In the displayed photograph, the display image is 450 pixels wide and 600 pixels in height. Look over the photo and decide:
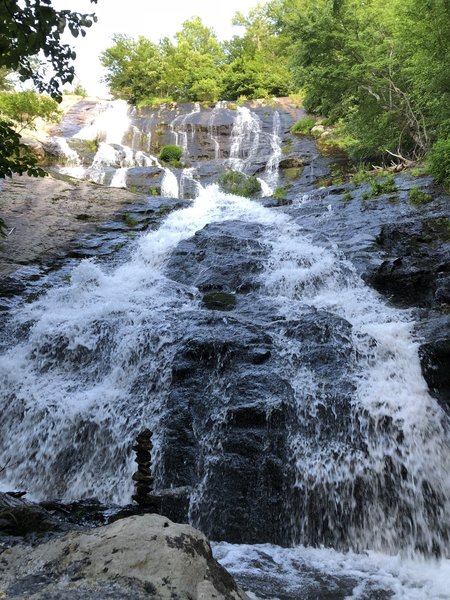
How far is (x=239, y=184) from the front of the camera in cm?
1953

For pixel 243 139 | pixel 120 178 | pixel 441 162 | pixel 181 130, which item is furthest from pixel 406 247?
pixel 181 130

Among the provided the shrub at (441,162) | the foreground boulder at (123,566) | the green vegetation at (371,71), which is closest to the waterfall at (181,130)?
the green vegetation at (371,71)

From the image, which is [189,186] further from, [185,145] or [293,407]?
[293,407]

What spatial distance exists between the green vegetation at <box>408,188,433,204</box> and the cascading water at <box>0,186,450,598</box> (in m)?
3.94

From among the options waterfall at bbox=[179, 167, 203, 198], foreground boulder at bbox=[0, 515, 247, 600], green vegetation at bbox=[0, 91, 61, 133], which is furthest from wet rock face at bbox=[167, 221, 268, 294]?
green vegetation at bbox=[0, 91, 61, 133]

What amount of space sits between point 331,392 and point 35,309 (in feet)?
20.8

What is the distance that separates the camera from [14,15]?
118 inches

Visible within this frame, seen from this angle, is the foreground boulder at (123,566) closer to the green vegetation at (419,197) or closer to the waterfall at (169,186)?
the green vegetation at (419,197)

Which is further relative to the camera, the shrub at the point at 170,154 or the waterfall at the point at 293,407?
the shrub at the point at 170,154

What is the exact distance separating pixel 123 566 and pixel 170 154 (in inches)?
932

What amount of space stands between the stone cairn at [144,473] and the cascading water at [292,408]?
158 cm

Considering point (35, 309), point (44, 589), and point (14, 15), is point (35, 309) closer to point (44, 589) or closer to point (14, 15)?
point (14, 15)

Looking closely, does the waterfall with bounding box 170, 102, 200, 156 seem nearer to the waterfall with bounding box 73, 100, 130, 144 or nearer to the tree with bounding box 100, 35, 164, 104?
the waterfall with bounding box 73, 100, 130, 144

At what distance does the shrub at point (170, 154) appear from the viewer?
23.7m
